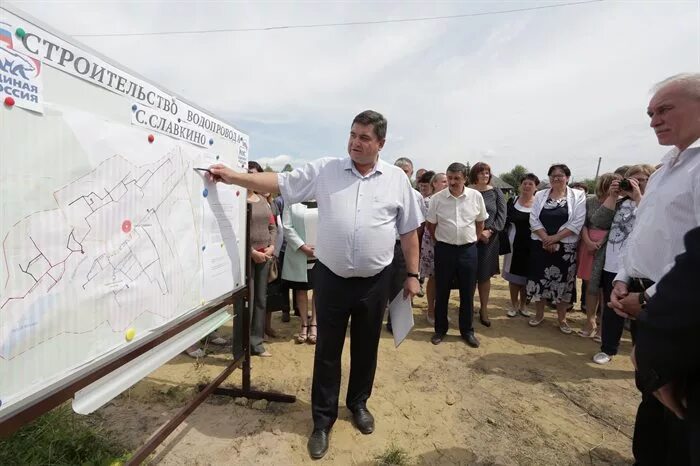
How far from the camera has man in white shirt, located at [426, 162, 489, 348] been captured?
3.89m

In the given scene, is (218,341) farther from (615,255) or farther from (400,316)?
(615,255)

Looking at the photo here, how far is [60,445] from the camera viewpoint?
216cm

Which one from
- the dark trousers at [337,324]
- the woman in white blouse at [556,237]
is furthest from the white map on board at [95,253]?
the woman in white blouse at [556,237]

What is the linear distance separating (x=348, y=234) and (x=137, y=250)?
1106 mm

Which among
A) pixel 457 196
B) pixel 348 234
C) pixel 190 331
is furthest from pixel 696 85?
pixel 190 331

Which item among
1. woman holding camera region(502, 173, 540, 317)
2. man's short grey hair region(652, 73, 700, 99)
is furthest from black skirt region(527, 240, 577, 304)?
man's short grey hair region(652, 73, 700, 99)

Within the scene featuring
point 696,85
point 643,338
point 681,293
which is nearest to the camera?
point 681,293

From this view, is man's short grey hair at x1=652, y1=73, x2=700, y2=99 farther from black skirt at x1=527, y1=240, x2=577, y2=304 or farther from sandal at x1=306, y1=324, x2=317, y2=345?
sandal at x1=306, y1=324, x2=317, y2=345

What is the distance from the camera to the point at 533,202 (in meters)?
4.62

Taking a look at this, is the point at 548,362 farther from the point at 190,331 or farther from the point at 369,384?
the point at 190,331

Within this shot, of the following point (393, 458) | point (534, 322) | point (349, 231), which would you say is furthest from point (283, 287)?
point (534, 322)

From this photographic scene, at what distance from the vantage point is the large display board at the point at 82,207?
1079 millimetres

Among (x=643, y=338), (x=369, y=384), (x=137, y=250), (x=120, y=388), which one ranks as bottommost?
(x=369, y=384)

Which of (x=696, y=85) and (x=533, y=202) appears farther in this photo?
(x=533, y=202)
